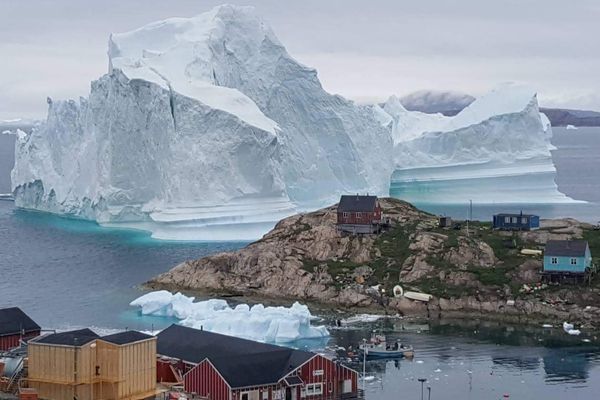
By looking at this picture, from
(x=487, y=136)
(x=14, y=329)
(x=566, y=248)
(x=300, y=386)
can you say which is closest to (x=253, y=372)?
(x=300, y=386)

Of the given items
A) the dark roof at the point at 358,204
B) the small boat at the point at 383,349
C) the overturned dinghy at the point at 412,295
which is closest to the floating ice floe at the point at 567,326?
the overturned dinghy at the point at 412,295

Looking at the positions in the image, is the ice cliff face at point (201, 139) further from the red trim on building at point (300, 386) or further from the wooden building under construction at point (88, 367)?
the wooden building under construction at point (88, 367)

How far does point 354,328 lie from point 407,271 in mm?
4997

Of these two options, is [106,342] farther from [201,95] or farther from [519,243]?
[201,95]

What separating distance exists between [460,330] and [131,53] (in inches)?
1248

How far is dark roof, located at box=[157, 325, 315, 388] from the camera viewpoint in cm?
2500

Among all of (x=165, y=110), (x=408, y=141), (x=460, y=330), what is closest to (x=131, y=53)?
(x=165, y=110)

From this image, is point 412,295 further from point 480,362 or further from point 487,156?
point 487,156

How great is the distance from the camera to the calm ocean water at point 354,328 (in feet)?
94.4

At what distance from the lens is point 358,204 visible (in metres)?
43.5

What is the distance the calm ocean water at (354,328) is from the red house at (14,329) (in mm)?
5738

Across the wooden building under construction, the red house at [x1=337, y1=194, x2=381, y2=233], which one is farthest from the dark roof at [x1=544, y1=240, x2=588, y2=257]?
the wooden building under construction

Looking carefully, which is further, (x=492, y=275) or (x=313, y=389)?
(x=492, y=275)

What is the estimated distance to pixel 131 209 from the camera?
2329 inches
